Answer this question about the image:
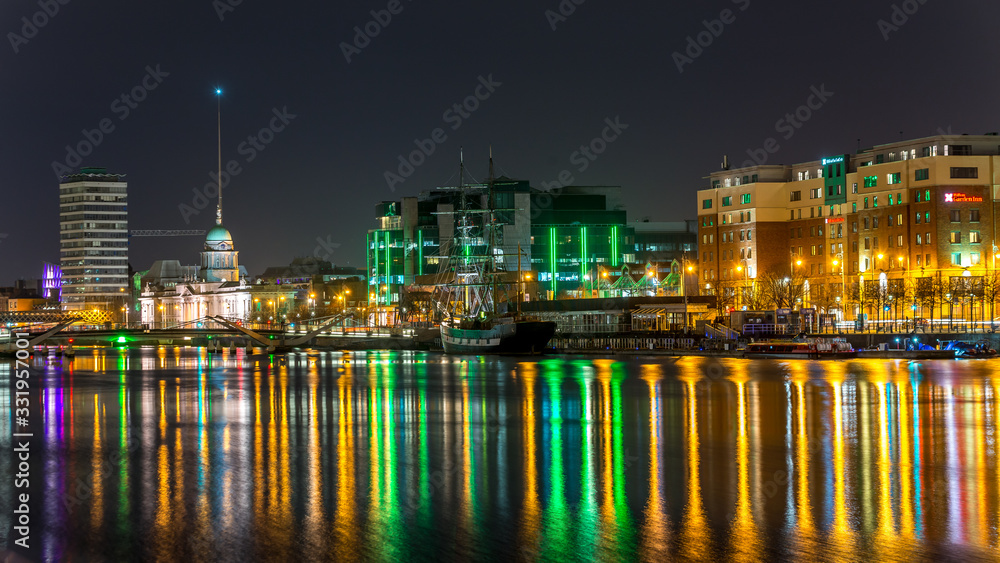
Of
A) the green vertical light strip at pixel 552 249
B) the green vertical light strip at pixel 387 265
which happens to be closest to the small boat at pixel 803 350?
the green vertical light strip at pixel 552 249

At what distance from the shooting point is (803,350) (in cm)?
7750

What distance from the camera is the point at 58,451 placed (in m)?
30.5

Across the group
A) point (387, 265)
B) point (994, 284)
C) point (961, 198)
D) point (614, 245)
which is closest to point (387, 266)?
point (387, 265)

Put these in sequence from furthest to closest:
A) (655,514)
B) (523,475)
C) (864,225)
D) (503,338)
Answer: (864,225) → (503,338) → (523,475) → (655,514)

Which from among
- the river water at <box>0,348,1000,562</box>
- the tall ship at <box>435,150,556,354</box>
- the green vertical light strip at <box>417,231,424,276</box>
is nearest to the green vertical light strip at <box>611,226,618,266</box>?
the tall ship at <box>435,150,556,354</box>

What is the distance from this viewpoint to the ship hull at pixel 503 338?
97.8 meters

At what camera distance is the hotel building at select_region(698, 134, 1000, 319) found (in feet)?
350

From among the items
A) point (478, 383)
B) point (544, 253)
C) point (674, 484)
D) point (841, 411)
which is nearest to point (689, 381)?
point (478, 383)

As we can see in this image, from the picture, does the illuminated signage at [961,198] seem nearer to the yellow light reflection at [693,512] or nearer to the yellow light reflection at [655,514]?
the yellow light reflection at [693,512]

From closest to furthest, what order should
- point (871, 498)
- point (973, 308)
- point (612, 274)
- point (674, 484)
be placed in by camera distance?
point (871, 498), point (674, 484), point (973, 308), point (612, 274)

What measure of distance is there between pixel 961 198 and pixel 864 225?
40.3 feet

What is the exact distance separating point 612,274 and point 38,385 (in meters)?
113

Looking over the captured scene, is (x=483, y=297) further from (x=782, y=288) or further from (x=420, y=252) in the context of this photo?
(x=420, y=252)

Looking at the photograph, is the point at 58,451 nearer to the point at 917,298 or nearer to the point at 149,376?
the point at 149,376
